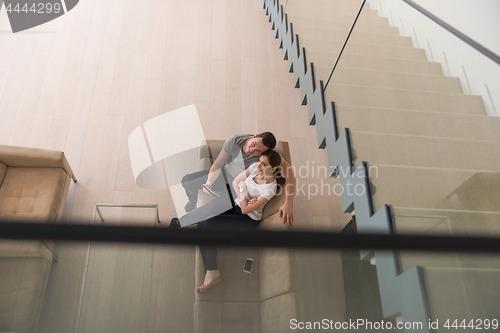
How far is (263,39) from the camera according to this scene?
15.1 feet

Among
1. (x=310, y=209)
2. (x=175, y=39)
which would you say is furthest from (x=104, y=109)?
(x=310, y=209)

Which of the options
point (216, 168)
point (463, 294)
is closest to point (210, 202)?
point (216, 168)

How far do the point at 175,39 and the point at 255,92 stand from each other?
4.98 ft

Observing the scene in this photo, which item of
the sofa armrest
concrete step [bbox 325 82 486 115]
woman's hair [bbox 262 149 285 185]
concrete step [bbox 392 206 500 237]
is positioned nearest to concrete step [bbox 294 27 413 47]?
concrete step [bbox 325 82 486 115]

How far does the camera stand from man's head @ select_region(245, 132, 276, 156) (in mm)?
2414

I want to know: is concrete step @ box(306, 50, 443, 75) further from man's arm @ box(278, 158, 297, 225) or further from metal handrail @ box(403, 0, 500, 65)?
man's arm @ box(278, 158, 297, 225)

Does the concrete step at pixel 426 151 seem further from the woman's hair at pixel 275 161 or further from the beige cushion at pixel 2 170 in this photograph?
the beige cushion at pixel 2 170

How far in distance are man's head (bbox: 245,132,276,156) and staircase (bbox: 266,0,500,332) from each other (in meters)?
0.53

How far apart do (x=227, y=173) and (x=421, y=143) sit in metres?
1.58

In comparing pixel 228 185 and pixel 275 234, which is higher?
pixel 228 185

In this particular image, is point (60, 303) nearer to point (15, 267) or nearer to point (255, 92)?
point (15, 267)

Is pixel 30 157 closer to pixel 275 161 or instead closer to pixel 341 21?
pixel 275 161

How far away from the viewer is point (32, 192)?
2627 millimetres

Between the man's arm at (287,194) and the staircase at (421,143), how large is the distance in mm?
520
